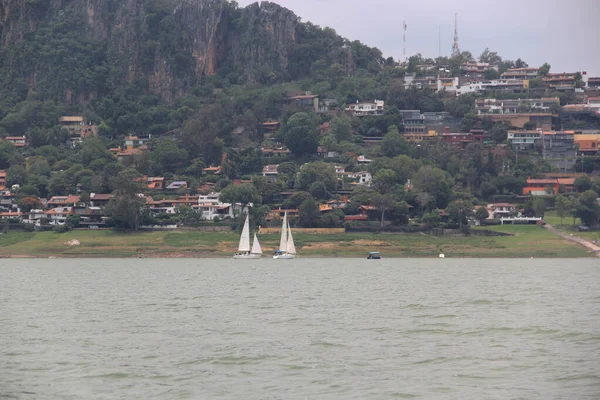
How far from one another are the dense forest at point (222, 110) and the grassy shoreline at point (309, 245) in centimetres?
434

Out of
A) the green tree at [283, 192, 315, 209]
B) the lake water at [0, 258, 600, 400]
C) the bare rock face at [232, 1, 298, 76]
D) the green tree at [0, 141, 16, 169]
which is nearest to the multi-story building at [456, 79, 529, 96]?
the bare rock face at [232, 1, 298, 76]

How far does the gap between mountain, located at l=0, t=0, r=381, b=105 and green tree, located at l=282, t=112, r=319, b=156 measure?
3233 centimetres

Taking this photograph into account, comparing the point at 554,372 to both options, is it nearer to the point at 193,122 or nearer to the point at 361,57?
the point at 193,122

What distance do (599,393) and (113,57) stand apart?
145 m

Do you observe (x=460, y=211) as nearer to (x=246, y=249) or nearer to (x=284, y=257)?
(x=284, y=257)

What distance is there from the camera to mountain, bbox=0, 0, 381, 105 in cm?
15625

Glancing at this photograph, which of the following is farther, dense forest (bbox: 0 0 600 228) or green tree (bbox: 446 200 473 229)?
dense forest (bbox: 0 0 600 228)

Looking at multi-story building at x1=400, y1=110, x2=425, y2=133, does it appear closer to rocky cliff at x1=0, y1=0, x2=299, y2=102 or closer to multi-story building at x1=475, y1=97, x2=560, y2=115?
multi-story building at x1=475, y1=97, x2=560, y2=115

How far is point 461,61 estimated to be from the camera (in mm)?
188250

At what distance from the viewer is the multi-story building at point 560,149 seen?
4875 inches

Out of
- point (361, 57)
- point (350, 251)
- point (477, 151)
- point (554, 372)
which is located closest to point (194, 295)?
point (554, 372)

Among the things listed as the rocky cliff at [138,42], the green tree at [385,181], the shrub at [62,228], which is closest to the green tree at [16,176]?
the shrub at [62,228]

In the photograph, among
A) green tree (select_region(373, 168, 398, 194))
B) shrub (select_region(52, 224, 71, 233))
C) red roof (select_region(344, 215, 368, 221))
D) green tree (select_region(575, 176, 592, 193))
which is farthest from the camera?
green tree (select_region(575, 176, 592, 193))

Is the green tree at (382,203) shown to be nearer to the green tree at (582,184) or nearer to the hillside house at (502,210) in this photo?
the hillside house at (502,210)
